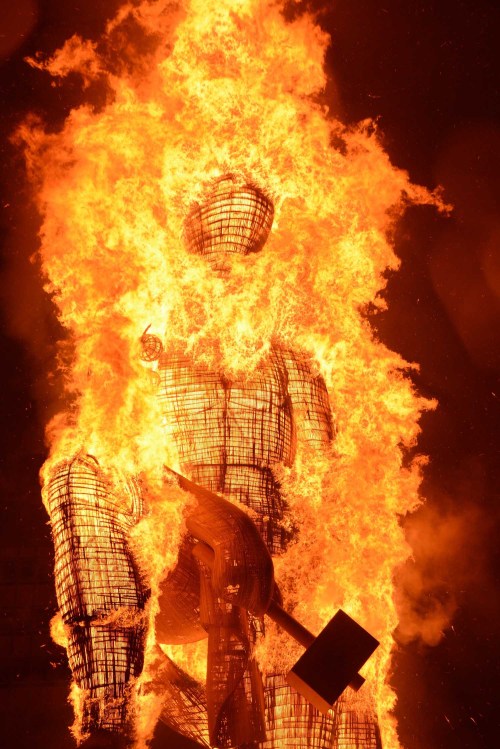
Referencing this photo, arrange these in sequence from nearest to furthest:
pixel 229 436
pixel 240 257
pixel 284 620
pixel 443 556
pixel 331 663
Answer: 1. pixel 331 663
2. pixel 284 620
3. pixel 229 436
4. pixel 240 257
5. pixel 443 556

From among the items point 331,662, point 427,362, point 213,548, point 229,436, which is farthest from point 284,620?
point 427,362

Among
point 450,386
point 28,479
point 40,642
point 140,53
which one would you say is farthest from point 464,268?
point 40,642

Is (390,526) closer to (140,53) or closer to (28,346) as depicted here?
(28,346)

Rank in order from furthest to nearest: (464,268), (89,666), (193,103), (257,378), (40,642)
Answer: (464,268)
(40,642)
(193,103)
(257,378)
(89,666)

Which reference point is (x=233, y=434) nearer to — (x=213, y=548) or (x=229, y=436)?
(x=229, y=436)

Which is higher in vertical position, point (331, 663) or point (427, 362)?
point (427, 362)

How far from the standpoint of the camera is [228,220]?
2973mm

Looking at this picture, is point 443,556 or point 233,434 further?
point 443,556

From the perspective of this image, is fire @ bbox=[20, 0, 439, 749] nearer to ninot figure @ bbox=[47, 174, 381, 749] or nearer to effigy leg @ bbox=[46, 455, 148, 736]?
ninot figure @ bbox=[47, 174, 381, 749]

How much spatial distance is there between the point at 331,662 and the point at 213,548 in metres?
0.64

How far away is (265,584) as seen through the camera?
7.71 ft

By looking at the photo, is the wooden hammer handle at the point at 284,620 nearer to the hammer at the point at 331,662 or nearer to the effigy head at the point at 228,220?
the hammer at the point at 331,662

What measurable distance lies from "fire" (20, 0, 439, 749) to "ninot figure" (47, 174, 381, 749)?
0.37 feet

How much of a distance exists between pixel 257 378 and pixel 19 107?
2.64 m
